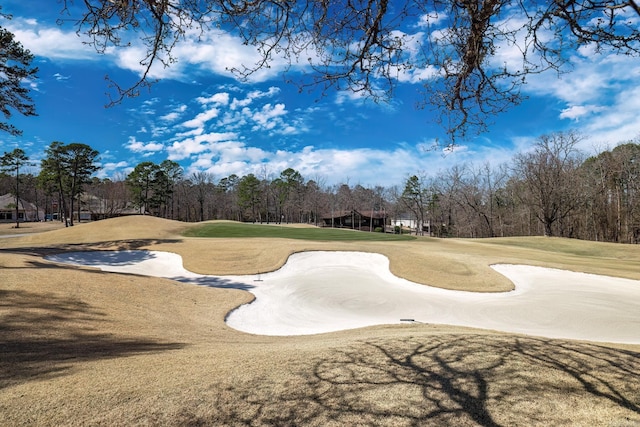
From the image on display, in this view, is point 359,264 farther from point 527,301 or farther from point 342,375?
point 342,375

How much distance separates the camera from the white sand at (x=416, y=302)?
10289 millimetres

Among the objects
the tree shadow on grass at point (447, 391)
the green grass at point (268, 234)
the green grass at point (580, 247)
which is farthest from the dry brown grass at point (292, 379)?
the green grass at point (580, 247)

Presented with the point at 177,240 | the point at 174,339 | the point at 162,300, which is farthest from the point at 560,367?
the point at 177,240

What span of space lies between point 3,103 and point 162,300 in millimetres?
13219

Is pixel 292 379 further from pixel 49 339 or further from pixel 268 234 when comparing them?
pixel 268 234

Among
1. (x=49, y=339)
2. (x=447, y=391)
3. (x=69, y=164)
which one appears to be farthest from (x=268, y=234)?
(x=69, y=164)

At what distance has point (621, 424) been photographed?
2.90m

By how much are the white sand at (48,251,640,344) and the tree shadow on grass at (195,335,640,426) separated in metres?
5.81

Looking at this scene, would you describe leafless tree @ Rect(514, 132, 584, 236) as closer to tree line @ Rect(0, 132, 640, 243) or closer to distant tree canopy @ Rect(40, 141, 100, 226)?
tree line @ Rect(0, 132, 640, 243)

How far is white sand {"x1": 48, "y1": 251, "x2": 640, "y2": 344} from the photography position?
10289mm

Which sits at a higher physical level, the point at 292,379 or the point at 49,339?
the point at 292,379

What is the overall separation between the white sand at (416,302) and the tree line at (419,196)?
83.1 feet

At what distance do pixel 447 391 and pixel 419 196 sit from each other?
54.7m

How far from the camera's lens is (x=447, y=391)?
3.57 m
